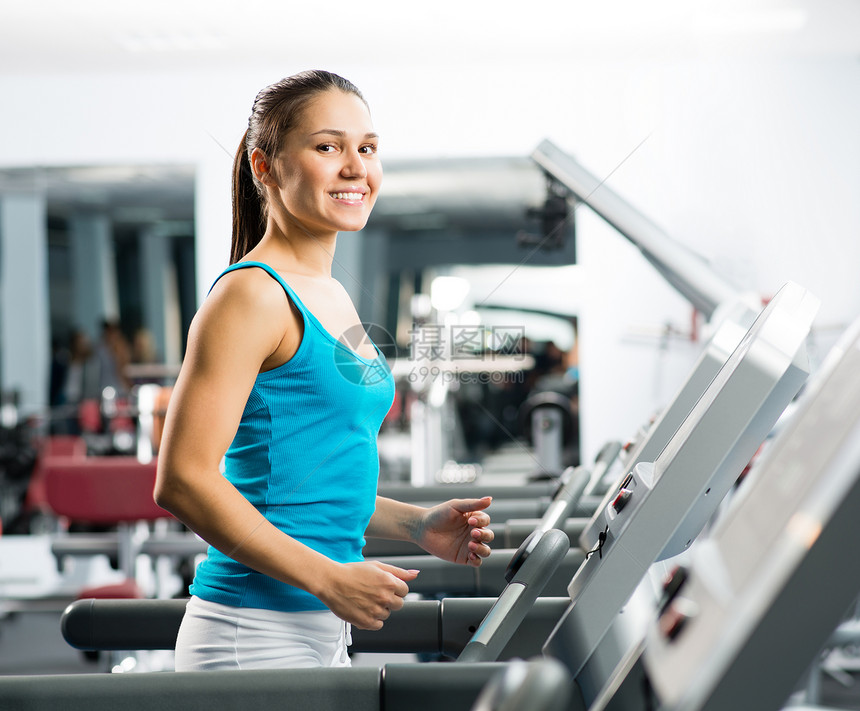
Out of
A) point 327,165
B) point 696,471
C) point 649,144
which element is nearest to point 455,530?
point 696,471

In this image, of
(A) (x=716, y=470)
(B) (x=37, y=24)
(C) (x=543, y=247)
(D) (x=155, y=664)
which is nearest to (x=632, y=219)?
(C) (x=543, y=247)

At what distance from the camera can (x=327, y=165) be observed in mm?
874

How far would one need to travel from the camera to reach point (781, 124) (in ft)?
11.9

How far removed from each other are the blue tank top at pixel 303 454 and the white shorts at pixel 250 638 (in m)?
0.01

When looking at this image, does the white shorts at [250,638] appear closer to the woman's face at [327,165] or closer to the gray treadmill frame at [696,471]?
the gray treadmill frame at [696,471]

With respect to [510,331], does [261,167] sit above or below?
above

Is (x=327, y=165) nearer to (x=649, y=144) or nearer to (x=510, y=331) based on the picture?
(x=510, y=331)

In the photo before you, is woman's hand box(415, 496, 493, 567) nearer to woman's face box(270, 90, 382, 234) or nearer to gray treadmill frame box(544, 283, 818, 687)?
gray treadmill frame box(544, 283, 818, 687)

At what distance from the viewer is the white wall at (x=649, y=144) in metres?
3.02

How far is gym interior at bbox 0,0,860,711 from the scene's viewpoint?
53cm

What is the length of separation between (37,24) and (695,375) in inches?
149

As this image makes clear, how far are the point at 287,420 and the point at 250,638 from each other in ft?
0.67

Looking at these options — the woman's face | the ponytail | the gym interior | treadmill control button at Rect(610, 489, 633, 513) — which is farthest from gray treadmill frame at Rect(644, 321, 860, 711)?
the ponytail

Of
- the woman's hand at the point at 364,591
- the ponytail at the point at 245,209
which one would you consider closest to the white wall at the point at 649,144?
the ponytail at the point at 245,209
